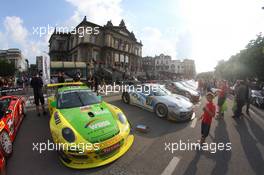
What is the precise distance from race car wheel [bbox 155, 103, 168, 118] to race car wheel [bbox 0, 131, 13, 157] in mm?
5241

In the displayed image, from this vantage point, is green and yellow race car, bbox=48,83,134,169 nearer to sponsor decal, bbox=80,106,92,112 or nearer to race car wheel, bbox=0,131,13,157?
sponsor decal, bbox=80,106,92,112

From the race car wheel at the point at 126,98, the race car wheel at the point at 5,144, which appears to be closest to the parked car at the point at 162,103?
the race car wheel at the point at 126,98

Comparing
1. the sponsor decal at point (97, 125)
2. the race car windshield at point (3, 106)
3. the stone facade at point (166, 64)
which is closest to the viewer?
the sponsor decal at point (97, 125)

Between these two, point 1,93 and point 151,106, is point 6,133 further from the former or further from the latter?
point 1,93

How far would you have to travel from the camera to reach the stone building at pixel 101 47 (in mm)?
43750

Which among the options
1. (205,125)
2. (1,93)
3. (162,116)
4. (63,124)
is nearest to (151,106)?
(162,116)

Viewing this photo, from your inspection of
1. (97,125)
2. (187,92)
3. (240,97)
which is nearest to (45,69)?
(97,125)

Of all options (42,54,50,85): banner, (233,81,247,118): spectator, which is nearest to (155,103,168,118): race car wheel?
(233,81,247,118): spectator

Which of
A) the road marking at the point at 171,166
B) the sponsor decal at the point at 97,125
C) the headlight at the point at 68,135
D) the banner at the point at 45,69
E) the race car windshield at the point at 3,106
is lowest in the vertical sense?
the road marking at the point at 171,166

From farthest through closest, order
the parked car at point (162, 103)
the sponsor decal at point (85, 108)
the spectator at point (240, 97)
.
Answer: the spectator at point (240, 97), the parked car at point (162, 103), the sponsor decal at point (85, 108)

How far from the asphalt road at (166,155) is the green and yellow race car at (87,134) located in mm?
203

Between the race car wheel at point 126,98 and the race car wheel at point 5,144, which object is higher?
the race car wheel at point 126,98

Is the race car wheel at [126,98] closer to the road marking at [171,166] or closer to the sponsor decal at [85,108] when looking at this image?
the sponsor decal at [85,108]

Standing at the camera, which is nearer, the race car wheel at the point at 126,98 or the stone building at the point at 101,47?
the race car wheel at the point at 126,98
